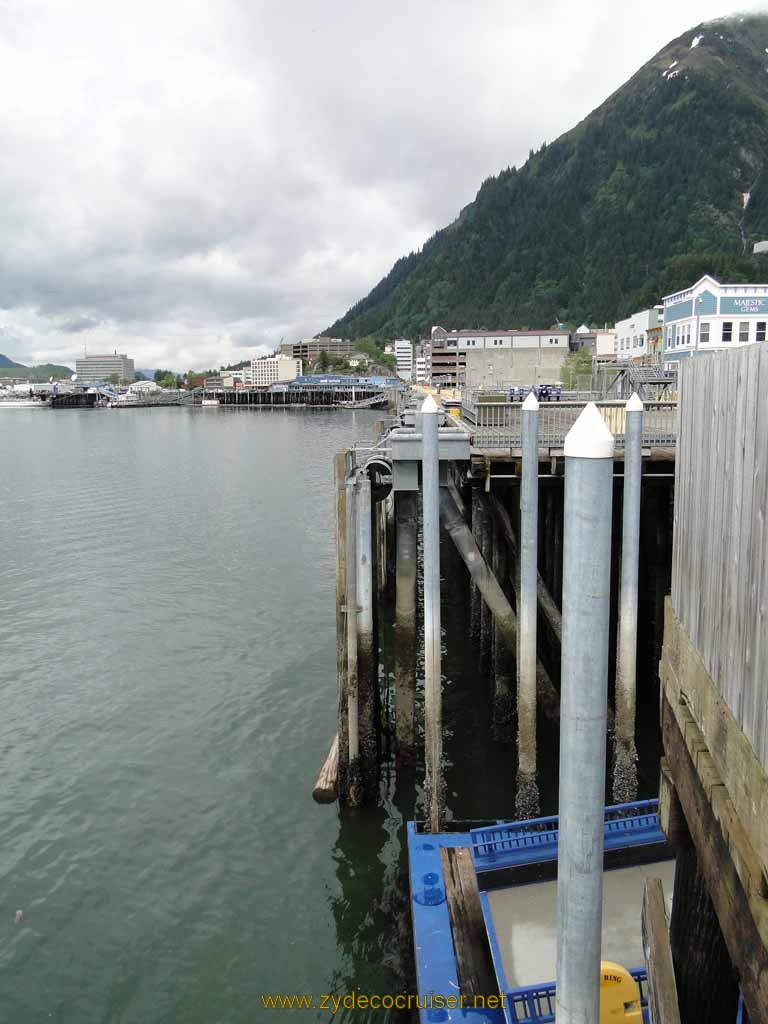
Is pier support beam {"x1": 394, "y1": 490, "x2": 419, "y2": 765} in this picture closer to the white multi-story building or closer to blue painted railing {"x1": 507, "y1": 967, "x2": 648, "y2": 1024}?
blue painted railing {"x1": 507, "y1": 967, "x2": 648, "y2": 1024}

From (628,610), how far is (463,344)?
160 m

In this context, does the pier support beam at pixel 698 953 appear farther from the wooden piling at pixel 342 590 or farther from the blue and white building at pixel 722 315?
the blue and white building at pixel 722 315

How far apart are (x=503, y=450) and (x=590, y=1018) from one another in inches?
463

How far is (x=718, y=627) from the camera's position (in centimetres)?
445

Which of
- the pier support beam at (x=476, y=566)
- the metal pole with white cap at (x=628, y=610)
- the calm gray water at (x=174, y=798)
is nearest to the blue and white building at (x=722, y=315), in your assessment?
the calm gray water at (x=174, y=798)

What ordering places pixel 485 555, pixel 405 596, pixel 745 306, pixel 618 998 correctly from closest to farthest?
pixel 618 998 < pixel 405 596 < pixel 485 555 < pixel 745 306

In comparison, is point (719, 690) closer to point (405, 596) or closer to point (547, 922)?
point (547, 922)

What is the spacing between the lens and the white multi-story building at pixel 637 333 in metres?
77.9

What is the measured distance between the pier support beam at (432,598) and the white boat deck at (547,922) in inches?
103

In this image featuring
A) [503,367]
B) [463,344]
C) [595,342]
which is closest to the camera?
[503,367]

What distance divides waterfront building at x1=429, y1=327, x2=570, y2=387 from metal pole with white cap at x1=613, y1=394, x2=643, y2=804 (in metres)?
111

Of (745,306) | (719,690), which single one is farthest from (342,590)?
(745,306)

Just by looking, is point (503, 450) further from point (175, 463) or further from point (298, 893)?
point (175, 463)

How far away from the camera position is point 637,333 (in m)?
85.2
